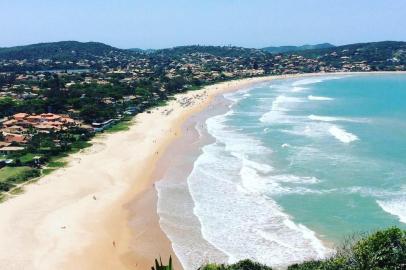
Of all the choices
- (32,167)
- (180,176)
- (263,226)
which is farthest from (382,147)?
(32,167)

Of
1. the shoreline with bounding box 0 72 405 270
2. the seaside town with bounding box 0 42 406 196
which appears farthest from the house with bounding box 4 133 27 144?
the shoreline with bounding box 0 72 405 270

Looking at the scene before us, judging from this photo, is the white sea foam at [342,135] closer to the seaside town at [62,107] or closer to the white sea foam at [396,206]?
the white sea foam at [396,206]

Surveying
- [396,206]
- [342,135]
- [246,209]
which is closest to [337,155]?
[342,135]

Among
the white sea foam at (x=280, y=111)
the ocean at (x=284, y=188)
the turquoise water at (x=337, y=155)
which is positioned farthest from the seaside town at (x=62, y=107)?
the white sea foam at (x=280, y=111)

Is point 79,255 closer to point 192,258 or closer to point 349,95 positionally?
point 192,258

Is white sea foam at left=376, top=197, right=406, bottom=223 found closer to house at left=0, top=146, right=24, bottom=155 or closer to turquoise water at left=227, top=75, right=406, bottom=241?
turquoise water at left=227, top=75, right=406, bottom=241

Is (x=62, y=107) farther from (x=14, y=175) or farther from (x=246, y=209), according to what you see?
(x=246, y=209)
